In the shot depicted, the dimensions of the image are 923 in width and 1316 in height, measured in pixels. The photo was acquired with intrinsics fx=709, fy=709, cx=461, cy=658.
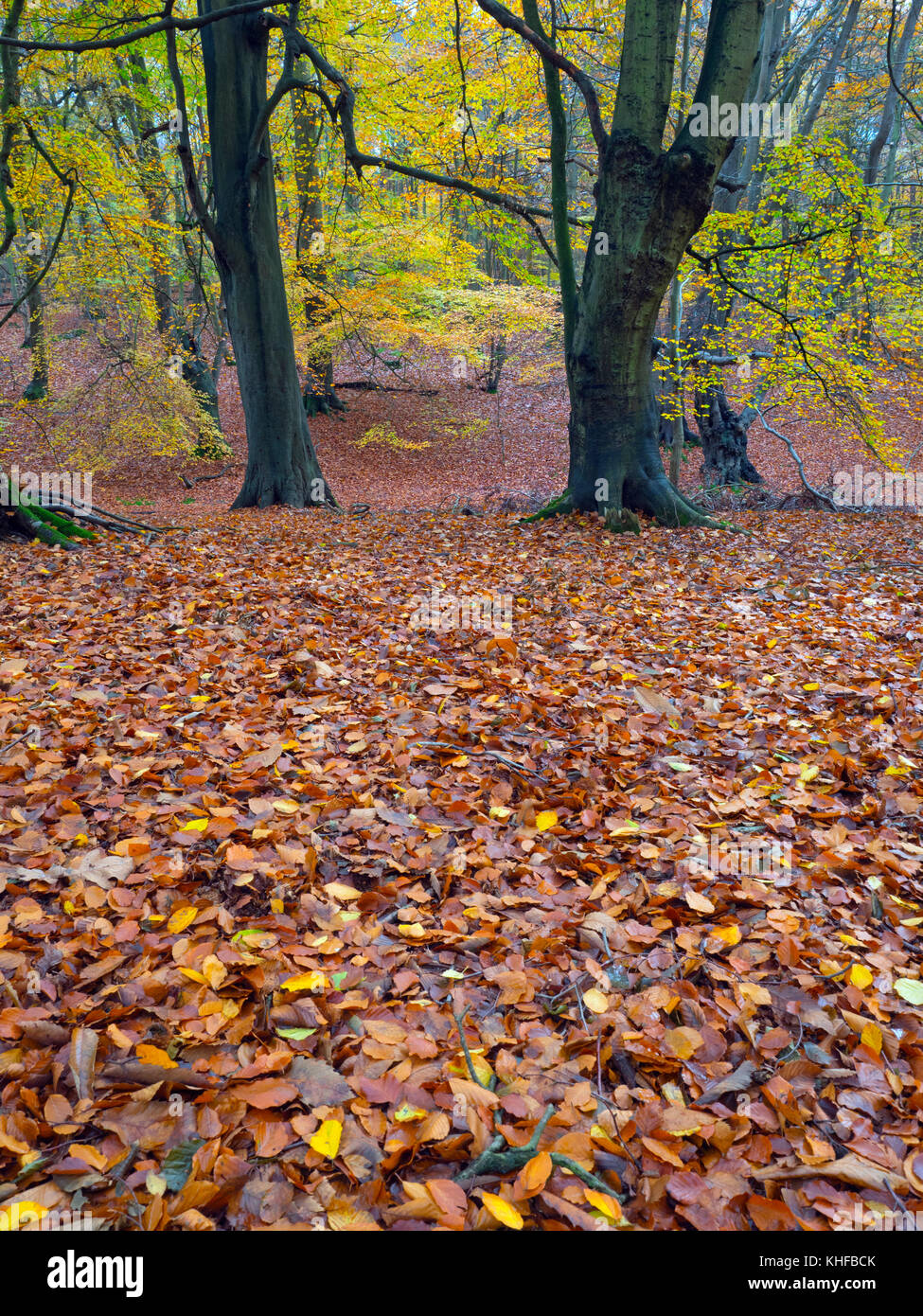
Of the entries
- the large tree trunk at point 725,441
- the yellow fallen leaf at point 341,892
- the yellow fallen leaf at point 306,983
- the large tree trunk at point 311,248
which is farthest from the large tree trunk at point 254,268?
the yellow fallen leaf at point 306,983

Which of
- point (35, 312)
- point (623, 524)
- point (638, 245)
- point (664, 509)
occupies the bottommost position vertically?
point (623, 524)

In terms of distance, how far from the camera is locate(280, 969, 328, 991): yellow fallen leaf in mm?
1887

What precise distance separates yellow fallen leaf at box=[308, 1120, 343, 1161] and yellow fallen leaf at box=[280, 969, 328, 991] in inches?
15.5

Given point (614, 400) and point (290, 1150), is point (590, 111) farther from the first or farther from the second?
point (290, 1150)

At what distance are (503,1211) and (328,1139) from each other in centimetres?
39

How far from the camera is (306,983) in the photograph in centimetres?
190

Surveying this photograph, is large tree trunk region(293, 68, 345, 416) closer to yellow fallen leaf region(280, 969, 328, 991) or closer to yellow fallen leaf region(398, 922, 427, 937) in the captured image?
yellow fallen leaf region(398, 922, 427, 937)

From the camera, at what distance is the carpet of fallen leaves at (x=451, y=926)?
1.47 m

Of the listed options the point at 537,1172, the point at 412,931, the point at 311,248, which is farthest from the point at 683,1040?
the point at 311,248

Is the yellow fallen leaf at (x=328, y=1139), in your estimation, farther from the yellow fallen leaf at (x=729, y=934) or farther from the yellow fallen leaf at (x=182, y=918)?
the yellow fallen leaf at (x=729, y=934)

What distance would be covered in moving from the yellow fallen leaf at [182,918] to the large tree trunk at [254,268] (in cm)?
776

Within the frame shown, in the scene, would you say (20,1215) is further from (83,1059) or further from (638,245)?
(638,245)
